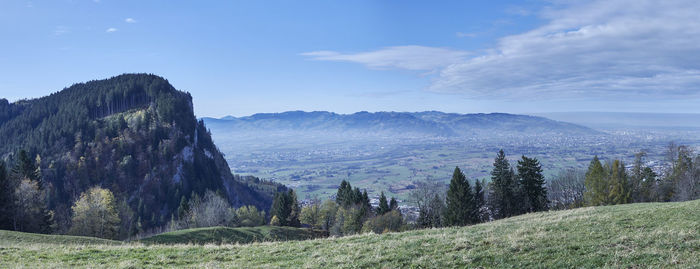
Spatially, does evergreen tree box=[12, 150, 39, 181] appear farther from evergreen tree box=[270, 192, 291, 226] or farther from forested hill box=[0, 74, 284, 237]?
evergreen tree box=[270, 192, 291, 226]

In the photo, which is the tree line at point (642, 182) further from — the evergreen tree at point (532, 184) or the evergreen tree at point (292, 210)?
the evergreen tree at point (292, 210)

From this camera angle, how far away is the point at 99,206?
47.5m

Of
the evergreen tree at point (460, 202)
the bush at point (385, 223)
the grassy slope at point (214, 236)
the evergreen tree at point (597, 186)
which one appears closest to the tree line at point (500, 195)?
the evergreen tree at point (460, 202)

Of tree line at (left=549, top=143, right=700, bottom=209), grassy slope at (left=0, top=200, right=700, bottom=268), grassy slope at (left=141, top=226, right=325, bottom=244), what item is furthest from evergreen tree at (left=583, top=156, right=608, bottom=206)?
grassy slope at (left=141, top=226, right=325, bottom=244)

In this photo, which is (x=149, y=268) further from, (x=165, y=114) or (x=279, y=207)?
(x=165, y=114)

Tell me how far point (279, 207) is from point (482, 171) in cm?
15299

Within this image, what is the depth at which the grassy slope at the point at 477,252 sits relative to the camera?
1102 cm

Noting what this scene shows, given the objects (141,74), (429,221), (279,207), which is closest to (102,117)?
(141,74)

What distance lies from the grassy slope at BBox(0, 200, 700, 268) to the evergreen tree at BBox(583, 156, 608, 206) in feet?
125

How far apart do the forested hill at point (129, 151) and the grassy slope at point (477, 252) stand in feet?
279

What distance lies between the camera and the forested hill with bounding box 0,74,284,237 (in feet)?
367

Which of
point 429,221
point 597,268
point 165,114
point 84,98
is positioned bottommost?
point 429,221

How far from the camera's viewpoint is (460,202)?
50.0 metres

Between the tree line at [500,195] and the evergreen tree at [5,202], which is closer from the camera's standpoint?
the evergreen tree at [5,202]
